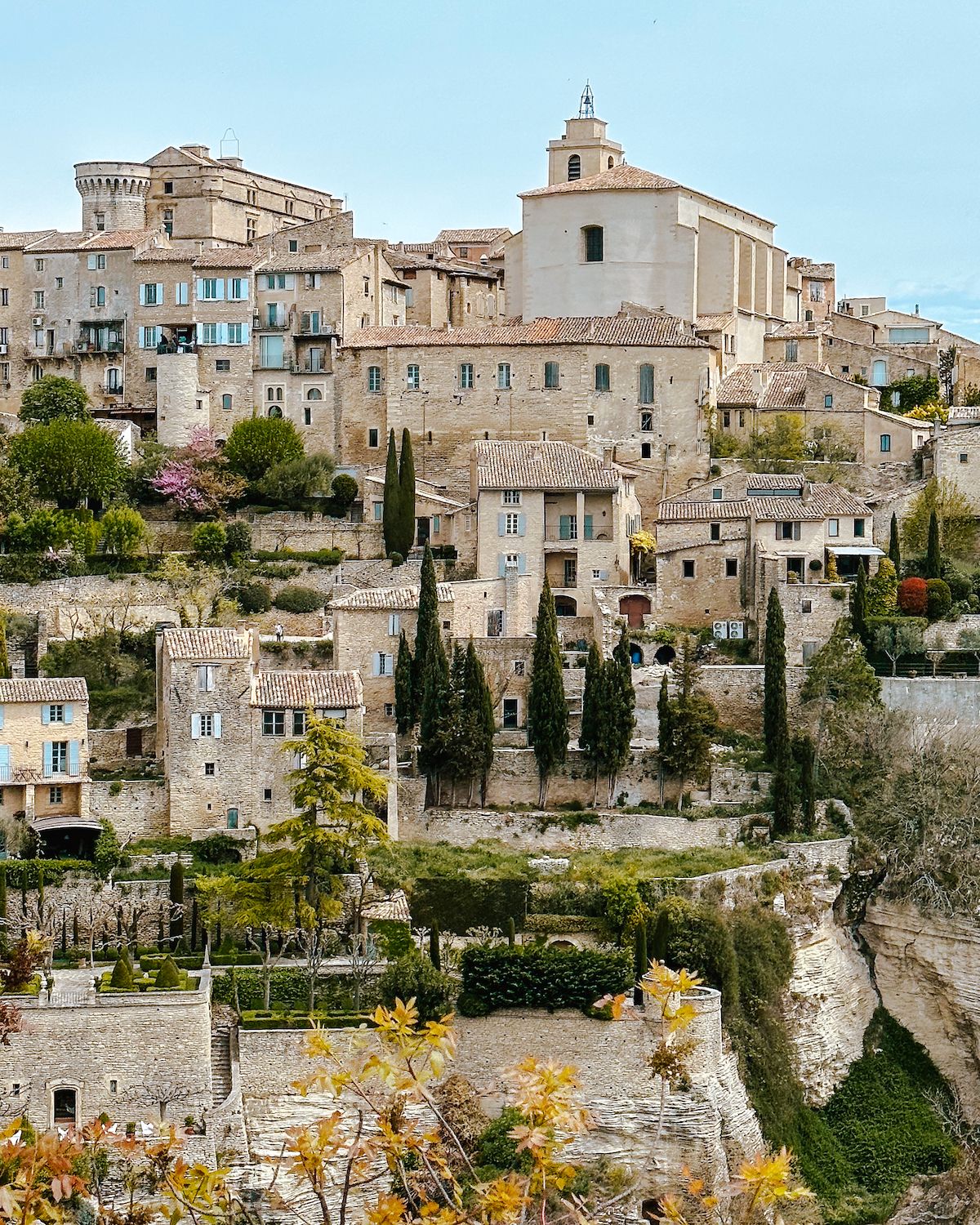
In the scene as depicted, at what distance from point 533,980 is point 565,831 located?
802cm

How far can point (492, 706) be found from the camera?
4934cm

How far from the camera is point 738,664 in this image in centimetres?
5262

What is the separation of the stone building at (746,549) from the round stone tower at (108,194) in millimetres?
26772

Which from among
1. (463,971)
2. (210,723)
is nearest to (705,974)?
(463,971)

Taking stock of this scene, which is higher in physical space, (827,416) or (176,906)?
(827,416)

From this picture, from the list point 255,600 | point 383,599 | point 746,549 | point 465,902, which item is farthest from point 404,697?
point 746,549

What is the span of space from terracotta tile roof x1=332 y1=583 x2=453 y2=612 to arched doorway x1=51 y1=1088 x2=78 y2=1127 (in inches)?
640

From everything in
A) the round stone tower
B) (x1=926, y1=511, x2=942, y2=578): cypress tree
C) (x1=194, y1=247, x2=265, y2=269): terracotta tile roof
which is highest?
A: the round stone tower

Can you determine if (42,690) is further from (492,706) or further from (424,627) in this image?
(492,706)

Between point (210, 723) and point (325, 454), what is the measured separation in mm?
19159

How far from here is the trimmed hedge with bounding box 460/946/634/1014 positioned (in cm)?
3928

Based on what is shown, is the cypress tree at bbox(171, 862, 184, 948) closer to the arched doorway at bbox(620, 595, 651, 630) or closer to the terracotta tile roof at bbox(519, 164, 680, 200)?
the arched doorway at bbox(620, 595, 651, 630)

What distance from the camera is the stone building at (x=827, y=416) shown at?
64.3m

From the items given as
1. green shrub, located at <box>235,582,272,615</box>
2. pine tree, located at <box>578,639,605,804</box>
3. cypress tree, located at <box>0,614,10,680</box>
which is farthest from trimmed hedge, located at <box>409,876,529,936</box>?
green shrub, located at <box>235,582,272,615</box>
